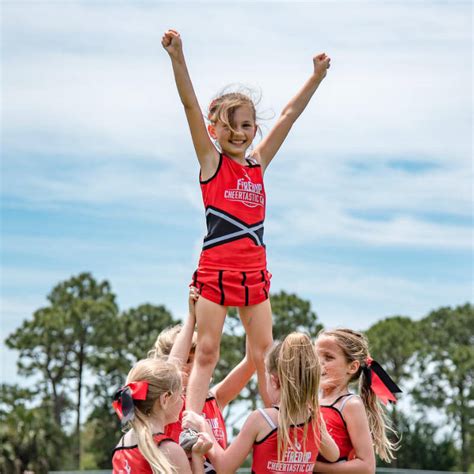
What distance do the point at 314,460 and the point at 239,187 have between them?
1.75m

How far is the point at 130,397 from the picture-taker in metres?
4.58

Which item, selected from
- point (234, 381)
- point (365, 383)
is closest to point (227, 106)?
point (234, 381)

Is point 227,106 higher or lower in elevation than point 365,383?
higher

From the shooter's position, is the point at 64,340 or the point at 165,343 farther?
the point at 64,340

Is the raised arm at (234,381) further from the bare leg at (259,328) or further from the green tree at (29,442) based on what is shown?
the green tree at (29,442)

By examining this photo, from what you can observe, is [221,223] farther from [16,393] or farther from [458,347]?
[458,347]

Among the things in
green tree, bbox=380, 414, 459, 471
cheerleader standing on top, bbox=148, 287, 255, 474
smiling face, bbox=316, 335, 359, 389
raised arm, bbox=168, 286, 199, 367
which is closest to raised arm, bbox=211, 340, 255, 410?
cheerleader standing on top, bbox=148, 287, 255, 474

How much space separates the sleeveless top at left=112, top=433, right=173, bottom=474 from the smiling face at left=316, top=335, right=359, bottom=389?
3.68ft

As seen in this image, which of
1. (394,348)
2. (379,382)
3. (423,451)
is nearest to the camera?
(379,382)

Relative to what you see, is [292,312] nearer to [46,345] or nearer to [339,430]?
[46,345]

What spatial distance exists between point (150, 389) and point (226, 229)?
4.19 feet

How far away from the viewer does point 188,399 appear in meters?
5.41

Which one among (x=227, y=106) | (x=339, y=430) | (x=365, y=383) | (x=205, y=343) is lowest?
(x=339, y=430)

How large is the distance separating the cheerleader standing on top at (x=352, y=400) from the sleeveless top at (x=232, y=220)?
684mm
